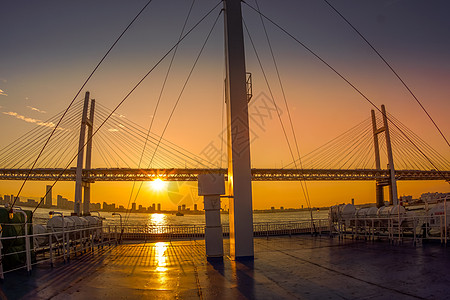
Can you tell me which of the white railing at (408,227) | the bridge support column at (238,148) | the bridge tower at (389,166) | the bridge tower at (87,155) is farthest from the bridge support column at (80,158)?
the bridge tower at (389,166)

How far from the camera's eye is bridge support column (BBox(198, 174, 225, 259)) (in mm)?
11094

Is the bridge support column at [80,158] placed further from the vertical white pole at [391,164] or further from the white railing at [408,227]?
the vertical white pole at [391,164]

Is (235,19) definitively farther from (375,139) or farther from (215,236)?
(375,139)

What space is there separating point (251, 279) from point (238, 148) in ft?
15.8

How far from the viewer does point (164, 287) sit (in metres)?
6.82

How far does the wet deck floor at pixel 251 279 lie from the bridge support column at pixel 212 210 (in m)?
0.60

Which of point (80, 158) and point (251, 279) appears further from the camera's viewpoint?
point (80, 158)

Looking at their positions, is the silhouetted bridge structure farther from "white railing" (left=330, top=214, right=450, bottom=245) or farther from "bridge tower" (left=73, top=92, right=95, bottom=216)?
"white railing" (left=330, top=214, right=450, bottom=245)

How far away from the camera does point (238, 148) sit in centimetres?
1133

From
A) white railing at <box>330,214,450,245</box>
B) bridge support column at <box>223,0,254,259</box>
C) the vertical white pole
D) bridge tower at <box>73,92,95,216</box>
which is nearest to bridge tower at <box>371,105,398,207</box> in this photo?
the vertical white pole

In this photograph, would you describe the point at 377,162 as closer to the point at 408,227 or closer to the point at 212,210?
the point at 408,227

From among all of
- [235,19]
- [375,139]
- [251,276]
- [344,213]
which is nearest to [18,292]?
[251,276]

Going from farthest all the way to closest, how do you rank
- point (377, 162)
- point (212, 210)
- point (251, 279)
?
point (377, 162) < point (212, 210) < point (251, 279)

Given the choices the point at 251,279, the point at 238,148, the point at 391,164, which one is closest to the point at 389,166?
the point at 391,164
